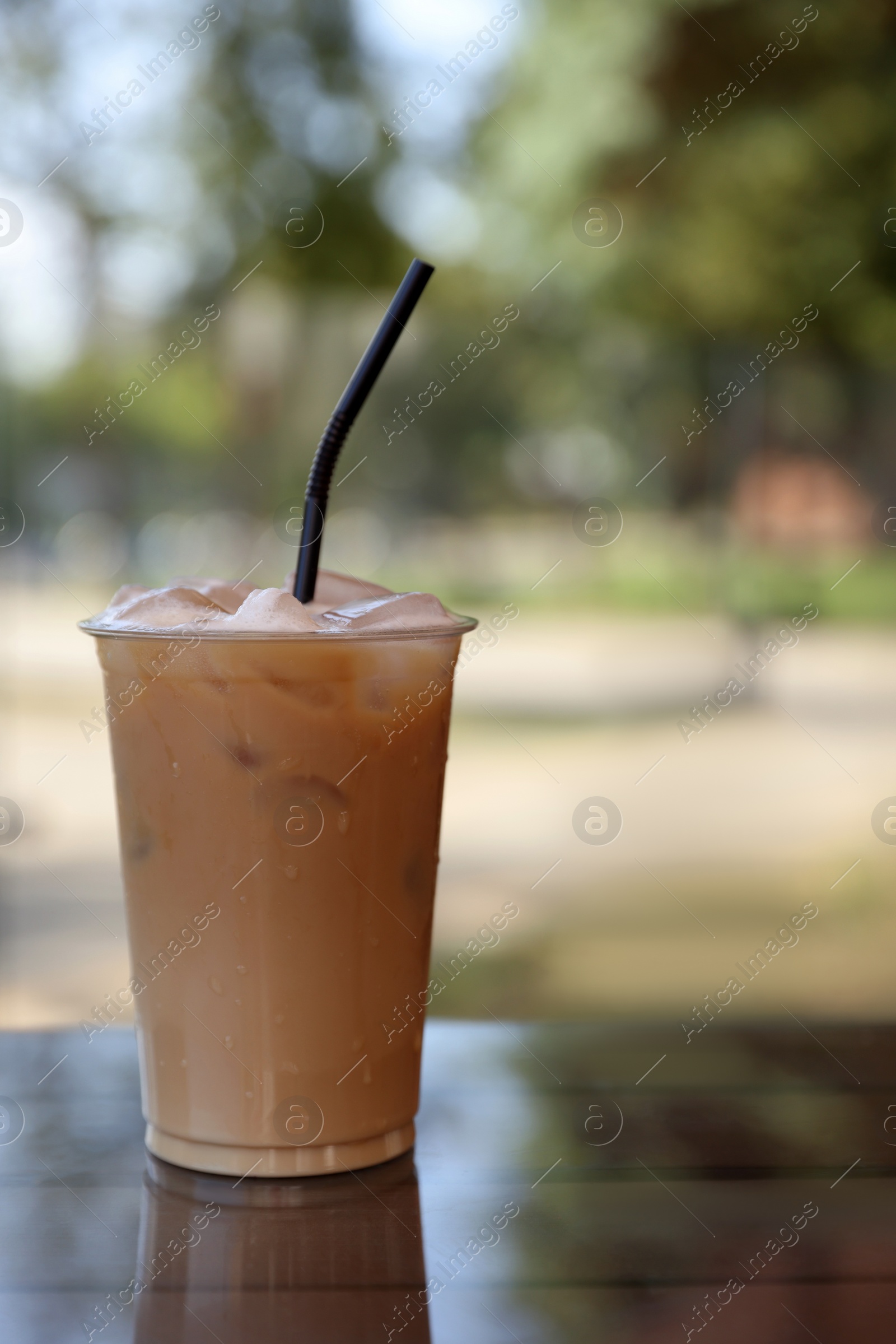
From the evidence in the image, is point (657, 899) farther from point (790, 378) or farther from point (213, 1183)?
point (213, 1183)

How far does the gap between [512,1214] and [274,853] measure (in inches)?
9.1

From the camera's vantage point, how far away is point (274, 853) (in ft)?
2.37

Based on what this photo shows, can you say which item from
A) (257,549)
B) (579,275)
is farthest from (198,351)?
(579,275)

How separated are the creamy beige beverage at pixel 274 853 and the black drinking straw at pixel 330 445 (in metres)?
0.03

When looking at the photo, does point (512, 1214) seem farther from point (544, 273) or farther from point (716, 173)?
point (716, 173)

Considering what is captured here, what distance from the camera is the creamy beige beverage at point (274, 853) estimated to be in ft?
2.36

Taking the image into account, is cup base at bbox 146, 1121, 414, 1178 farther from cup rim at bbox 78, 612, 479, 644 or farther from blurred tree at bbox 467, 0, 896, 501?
blurred tree at bbox 467, 0, 896, 501

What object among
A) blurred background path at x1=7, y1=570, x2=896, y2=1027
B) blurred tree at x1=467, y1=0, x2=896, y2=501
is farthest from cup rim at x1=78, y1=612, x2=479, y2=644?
blurred tree at x1=467, y1=0, x2=896, y2=501

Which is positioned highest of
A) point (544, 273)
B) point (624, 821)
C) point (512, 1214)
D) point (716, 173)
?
point (716, 173)

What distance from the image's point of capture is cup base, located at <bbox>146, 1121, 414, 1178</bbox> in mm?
734

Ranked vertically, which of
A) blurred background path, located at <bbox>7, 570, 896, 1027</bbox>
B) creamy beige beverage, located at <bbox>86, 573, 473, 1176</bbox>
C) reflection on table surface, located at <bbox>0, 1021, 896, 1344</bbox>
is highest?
creamy beige beverage, located at <bbox>86, 573, 473, 1176</bbox>

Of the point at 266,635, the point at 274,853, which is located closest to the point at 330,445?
the point at 266,635

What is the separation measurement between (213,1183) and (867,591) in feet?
13.9

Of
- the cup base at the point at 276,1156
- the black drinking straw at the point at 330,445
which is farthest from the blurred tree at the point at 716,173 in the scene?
the cup base at the point at 276,1156
